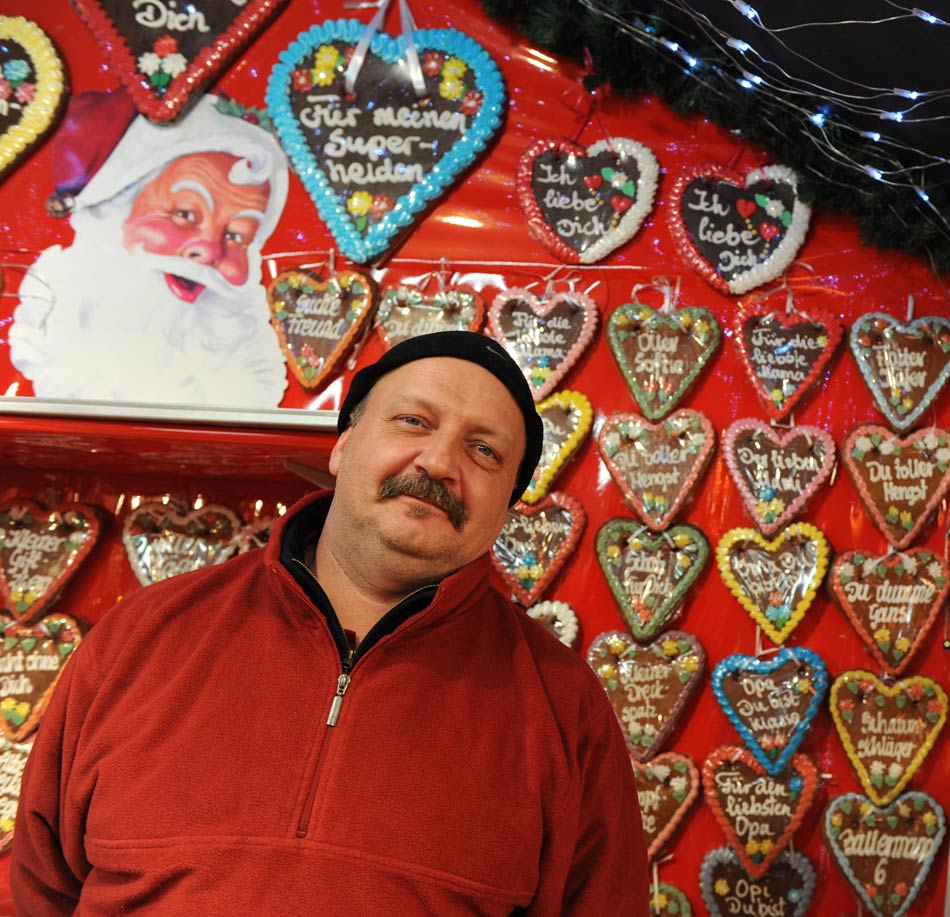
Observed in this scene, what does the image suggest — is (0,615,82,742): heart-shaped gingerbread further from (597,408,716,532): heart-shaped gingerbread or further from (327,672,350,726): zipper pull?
(597,408,716,532): heart-shaped gingerbread

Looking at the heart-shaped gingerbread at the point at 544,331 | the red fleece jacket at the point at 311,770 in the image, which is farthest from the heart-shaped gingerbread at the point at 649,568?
the red fleece jacket at the point at 311,770

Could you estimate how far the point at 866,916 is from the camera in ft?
6.98

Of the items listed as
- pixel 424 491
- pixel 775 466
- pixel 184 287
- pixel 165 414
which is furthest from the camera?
pixel 184 287

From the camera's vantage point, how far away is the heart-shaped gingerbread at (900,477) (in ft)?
7.30

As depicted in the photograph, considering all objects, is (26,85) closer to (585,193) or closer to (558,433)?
(585,193)

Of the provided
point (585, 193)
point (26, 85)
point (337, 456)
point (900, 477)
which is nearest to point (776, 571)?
point (900, 477)

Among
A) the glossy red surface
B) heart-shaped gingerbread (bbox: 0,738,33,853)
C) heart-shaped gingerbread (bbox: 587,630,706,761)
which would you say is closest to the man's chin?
the glossy red surface

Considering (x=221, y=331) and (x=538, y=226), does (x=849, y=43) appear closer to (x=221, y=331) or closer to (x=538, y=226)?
(x=538, y=226)

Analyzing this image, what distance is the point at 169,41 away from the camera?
246 centimetres

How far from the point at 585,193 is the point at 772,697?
120 cm

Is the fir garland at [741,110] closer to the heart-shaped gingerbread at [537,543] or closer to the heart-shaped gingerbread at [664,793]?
the heart-shaped gingerbread at [537,543]

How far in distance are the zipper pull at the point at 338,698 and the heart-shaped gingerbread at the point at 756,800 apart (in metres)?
1.06

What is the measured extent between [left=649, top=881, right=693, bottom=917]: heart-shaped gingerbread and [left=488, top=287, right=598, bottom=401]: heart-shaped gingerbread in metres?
1.08

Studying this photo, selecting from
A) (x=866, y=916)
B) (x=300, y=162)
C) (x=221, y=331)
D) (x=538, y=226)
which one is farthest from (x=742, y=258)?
(x=866, y=916)
